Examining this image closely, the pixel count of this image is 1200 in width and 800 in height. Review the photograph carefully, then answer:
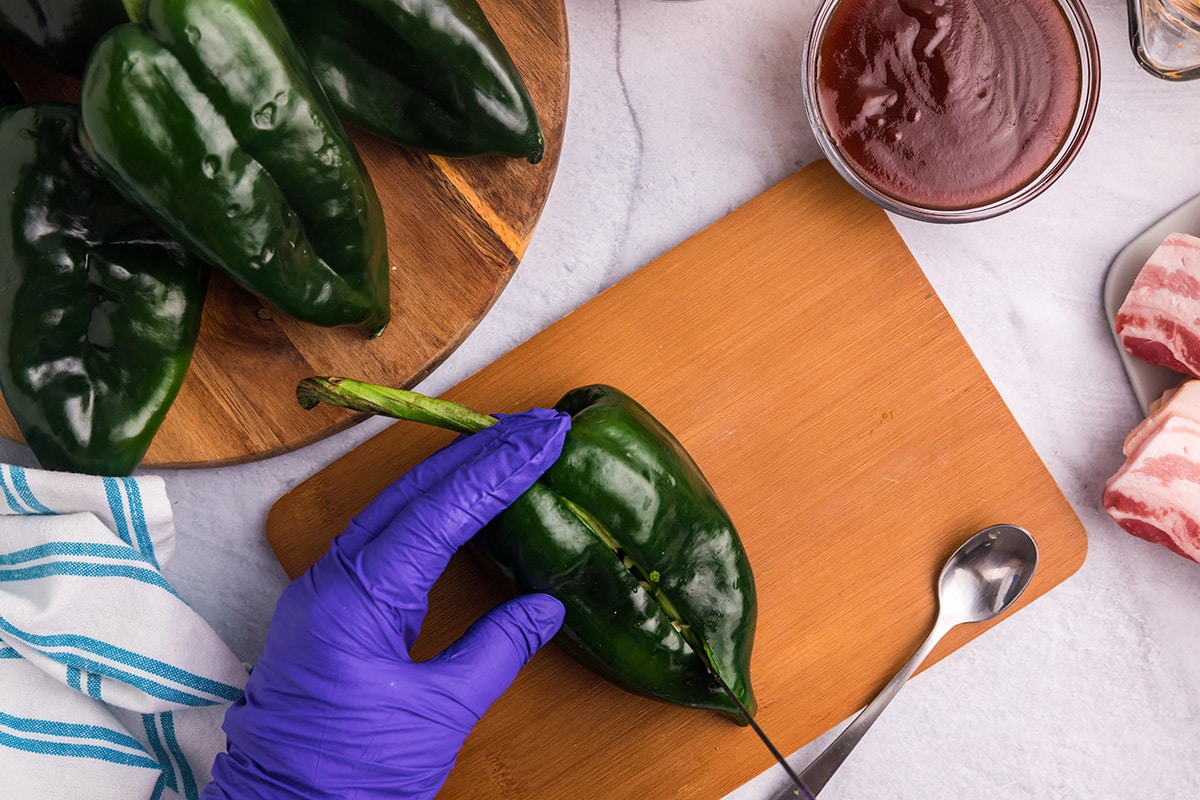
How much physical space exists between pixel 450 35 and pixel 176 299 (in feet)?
1.81

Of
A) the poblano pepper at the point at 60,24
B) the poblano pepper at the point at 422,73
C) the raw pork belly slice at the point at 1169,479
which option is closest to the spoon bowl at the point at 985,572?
the raw pork belly slice at the point at 1169,479

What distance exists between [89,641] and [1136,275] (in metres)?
1.81

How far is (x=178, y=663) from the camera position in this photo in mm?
1394

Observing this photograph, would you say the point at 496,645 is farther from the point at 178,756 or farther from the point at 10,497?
the point at 10,497

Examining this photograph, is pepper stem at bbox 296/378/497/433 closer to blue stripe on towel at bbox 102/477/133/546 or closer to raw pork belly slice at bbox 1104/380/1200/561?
blue stripe on towel at bbox 102/477/133/546

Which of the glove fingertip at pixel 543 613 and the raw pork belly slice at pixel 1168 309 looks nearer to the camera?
the glove fingertip at pixel 543 613

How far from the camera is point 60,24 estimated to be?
1.25 m

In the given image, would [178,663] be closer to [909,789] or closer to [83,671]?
[83,671]

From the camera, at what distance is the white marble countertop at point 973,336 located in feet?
4.96

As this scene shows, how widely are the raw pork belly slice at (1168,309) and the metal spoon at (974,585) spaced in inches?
14.5

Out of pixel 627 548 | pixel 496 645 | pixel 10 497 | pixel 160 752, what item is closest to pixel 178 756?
pixel 160 752

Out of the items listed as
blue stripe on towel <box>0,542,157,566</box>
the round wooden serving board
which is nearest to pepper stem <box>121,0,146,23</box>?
the round wooden serving board

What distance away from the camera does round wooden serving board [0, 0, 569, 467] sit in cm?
139

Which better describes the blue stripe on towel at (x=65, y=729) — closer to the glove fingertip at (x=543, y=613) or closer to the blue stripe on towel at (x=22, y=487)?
the blue stripe on towel at (x=22, y=487)
